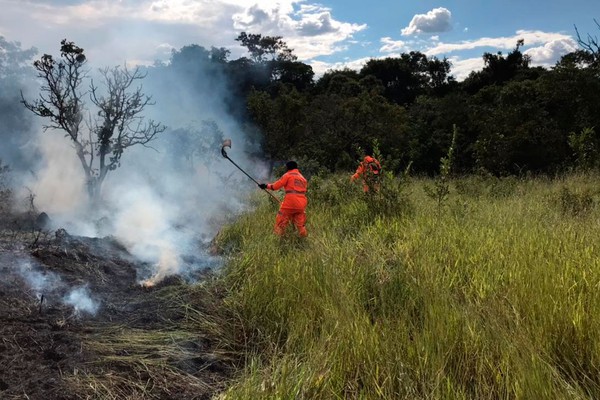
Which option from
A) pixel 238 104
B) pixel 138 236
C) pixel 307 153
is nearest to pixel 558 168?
pixel 307 153

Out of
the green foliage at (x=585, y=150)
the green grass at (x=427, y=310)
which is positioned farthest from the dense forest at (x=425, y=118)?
the green grass at (x=427, y=310)

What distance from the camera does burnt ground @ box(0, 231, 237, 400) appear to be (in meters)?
3.04

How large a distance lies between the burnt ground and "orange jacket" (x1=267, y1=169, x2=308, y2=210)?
1.68 meters

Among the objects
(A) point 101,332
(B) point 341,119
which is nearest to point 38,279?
(A) point 101,332

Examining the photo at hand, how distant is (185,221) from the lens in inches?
374

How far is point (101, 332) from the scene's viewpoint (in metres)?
3.80

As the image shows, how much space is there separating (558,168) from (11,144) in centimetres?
1567

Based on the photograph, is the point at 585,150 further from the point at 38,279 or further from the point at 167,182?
the point at 38,279

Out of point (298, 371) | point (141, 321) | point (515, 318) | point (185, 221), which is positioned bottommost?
point (185, 221)

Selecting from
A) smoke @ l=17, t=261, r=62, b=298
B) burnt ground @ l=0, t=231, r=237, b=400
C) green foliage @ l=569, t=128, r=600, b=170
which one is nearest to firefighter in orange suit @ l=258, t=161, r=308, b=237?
burnt ground @ l=0, t=231, r=237, b=400

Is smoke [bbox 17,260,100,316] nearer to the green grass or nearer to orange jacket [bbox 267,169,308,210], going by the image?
the green grass

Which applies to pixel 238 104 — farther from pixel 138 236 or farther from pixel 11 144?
pixel 138 236

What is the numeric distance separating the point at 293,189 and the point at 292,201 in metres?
0.19

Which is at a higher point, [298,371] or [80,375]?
[298,371]
